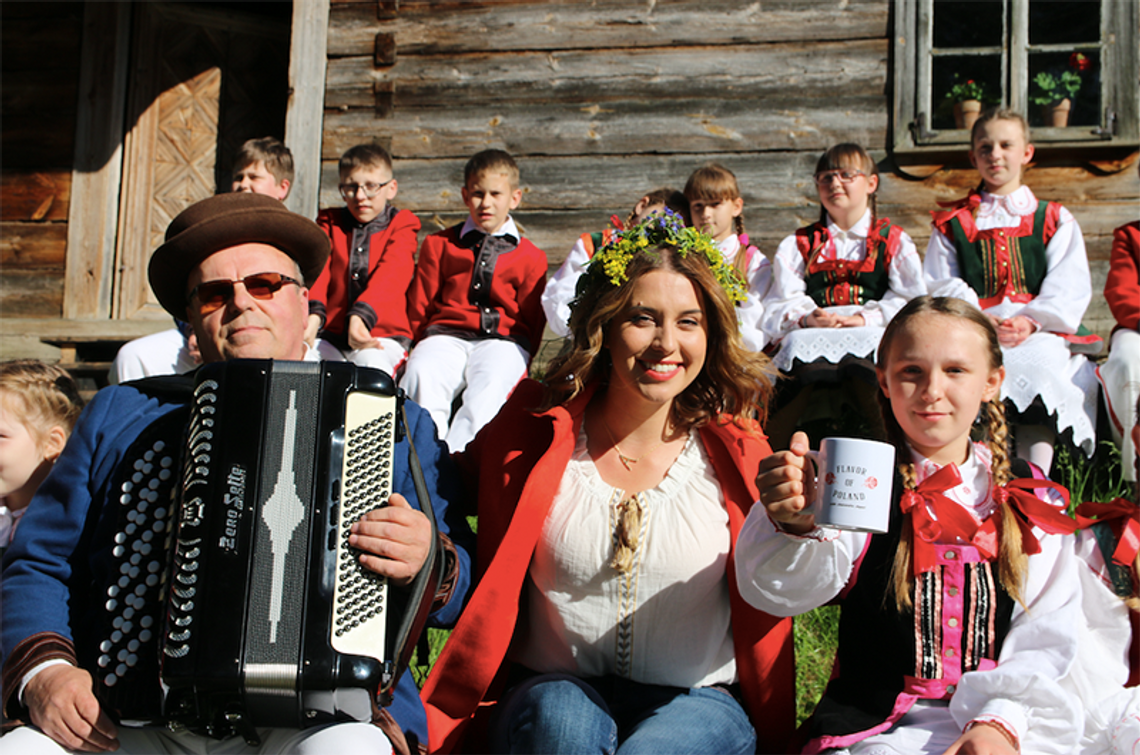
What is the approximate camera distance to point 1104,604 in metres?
2.12

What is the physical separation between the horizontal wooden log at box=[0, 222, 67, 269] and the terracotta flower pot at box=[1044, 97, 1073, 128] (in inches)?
262

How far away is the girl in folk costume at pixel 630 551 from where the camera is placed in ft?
7.30

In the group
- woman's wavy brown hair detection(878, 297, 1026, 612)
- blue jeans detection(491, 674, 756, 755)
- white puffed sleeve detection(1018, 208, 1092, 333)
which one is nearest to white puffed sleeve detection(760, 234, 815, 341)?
white puffed sleeve detection(1018, 208, 1092, 333)

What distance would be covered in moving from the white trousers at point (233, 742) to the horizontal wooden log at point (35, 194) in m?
6.04

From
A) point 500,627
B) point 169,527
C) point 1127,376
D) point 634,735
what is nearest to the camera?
point 169,527

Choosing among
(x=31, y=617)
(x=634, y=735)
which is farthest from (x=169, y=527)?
(x=634, y=735)

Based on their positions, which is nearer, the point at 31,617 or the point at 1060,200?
the point at 31,617

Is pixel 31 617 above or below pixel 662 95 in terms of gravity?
below

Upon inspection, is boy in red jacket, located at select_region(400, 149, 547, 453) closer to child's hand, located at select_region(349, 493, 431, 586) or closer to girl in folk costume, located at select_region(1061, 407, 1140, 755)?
child's hand, located at select_region(349, 493, 431, 586)

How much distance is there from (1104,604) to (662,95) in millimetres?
4718

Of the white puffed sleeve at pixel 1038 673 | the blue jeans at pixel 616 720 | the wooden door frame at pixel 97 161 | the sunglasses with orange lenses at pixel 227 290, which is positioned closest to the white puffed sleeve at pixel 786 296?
the white puffed sleeve at pixel 1038 673

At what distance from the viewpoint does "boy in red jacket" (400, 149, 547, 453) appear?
181 inches

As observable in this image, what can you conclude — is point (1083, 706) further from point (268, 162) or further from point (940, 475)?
point (268, 162)

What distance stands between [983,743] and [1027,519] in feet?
1.71
